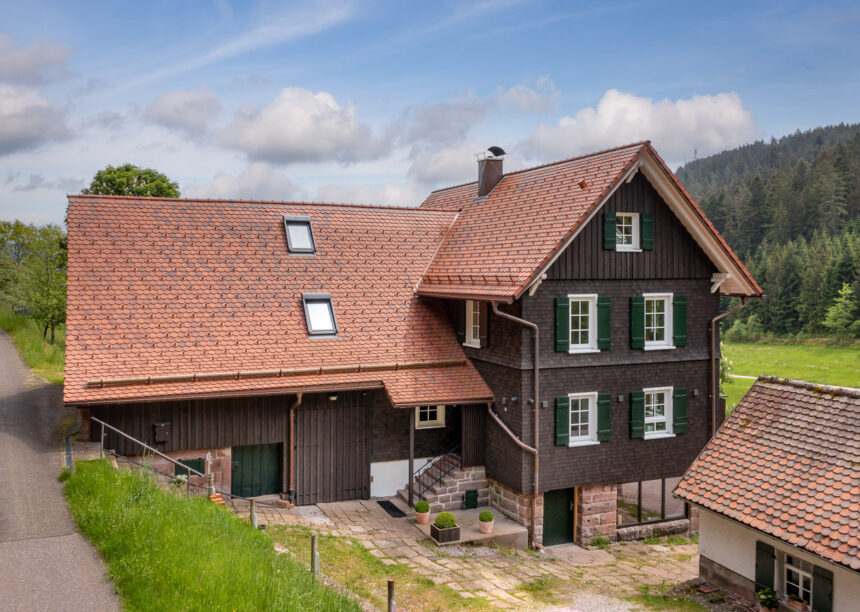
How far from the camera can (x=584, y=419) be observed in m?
19.4

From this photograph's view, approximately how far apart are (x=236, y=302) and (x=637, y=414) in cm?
1145

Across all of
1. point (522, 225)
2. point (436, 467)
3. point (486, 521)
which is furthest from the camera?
point (436, 467)

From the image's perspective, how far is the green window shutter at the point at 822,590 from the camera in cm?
1227

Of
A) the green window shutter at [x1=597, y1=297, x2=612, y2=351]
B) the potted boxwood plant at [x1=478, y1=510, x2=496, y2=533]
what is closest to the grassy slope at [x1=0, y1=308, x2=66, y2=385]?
the potted boxwood plant at [x1=478, y1=510, x2=496, y2=533]

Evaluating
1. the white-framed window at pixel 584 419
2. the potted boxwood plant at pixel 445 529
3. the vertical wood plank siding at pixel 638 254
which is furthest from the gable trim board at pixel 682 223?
the potted boxwood plant at pixel 445 529

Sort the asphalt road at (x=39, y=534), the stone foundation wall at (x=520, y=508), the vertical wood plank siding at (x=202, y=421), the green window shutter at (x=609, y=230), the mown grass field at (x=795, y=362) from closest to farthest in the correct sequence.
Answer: the asphalt road at (x=39, y=534)
the vertical wood plank siding at (x=202, y=421)
the stone foundation wall at (x=520, y=508)
the green window shutter at (x=609, y=230)
the mown grass field at (x=795, y=362)

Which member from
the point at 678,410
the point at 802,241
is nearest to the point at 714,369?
the point at 678,410

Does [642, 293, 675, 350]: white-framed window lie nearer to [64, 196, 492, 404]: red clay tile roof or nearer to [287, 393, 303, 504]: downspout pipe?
[64, 196, 492, 404]: red clay tile roof

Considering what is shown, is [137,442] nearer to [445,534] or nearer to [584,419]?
[445,534]

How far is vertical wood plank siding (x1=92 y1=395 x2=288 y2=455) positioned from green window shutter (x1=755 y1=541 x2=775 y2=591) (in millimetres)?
11470

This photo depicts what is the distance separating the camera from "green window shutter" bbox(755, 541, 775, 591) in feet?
44.8

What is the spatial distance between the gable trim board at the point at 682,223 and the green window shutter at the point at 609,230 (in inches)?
12.1

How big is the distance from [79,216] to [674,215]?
649 inches

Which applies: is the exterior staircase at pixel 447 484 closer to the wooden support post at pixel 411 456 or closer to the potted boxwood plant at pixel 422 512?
the wooden support post at pixel 411 456
